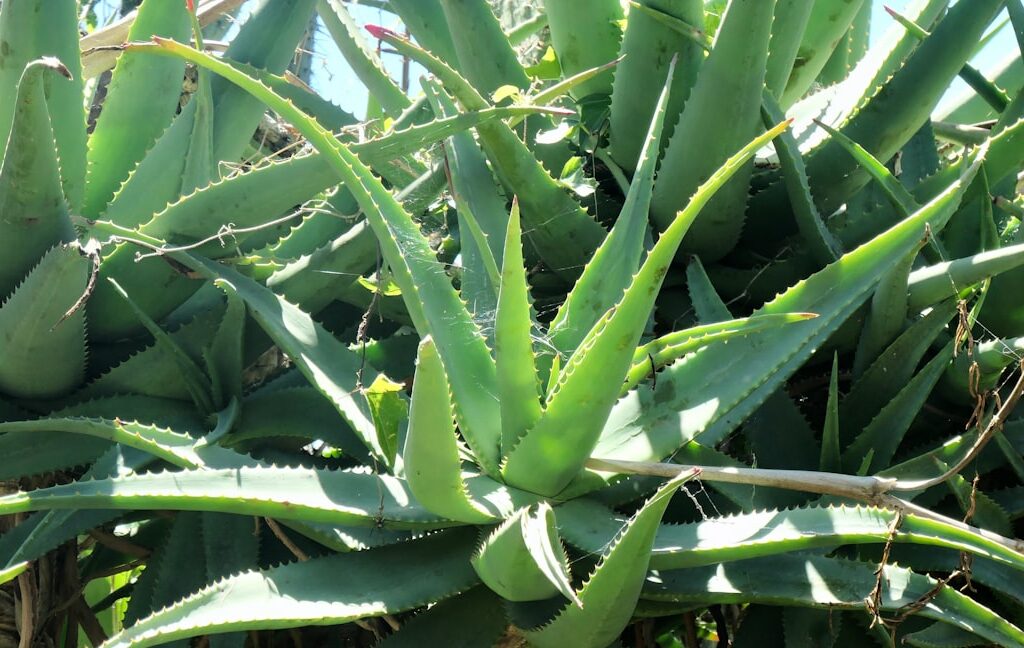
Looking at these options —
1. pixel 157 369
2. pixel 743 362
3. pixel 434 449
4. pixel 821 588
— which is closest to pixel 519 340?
pixel 434 449

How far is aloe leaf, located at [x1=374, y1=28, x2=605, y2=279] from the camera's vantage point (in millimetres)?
1146

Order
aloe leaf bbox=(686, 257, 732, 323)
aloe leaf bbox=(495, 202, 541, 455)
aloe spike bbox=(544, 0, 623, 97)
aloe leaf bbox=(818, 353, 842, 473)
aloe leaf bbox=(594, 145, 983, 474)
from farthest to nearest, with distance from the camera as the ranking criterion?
aloe spike bbox=(544, 0, 623, 97) < aloe leaf bbox=(686, 257, 732, 323) < aloe leaf bbox=(818, 353, 842, 473) < aloe leaf bbox=(594, 145, 983, 474) < aloe leaf bbox=(495, 202, 541, 455)

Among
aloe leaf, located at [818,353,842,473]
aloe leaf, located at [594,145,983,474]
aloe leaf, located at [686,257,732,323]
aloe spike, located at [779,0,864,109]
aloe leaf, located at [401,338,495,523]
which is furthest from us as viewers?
aloe spike, located at [779,0,864,109]

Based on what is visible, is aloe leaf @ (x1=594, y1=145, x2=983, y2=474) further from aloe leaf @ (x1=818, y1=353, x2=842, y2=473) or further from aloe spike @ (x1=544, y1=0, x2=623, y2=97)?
aloe spike @ (x1=544, y1=0, x2=623, y2=97)

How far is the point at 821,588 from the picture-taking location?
921 mm

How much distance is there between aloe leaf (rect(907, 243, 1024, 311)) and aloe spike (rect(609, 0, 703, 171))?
0.33 metres

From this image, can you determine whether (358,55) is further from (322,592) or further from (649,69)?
(322,592)

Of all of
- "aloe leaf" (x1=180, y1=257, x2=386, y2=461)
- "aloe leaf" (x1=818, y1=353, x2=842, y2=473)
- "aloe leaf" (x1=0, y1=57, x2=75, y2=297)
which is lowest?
"aloe leaf" (x1=818, y1=353, x2=842, y2=473)

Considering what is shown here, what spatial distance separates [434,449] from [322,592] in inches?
7.8

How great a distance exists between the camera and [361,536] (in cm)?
99

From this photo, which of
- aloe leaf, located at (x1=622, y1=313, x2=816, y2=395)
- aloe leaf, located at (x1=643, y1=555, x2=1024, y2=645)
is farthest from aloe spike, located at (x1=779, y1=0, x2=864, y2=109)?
aloe leaf, located at (x1=643, y1=555, x2=1024, y2=645)

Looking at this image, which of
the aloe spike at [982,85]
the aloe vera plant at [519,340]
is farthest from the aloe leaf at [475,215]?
the aloe spike at [982,85]

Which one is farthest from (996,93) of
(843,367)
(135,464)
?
(135,464)

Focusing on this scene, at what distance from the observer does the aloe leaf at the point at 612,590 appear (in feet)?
2.55
